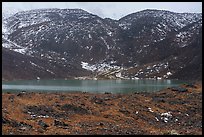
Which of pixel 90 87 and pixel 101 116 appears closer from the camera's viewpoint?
pixel 101 116

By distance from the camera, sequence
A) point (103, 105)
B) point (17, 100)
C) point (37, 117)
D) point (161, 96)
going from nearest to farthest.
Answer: point (37, 117) < point (17, 100) < point (103, 105) < point (161, 96)

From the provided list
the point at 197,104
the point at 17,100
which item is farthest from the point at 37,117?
the point at 197,104

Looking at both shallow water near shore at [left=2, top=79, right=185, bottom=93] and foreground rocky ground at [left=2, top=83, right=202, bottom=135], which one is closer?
foreground rocky ground at [left=2, top=83, right=202, bottom=135]

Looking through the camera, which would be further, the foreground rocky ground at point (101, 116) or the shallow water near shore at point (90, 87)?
the shallow water near shore at point (90, 87)

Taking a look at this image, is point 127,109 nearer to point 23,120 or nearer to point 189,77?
point 23,120

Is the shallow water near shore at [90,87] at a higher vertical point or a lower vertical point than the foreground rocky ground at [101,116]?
higher

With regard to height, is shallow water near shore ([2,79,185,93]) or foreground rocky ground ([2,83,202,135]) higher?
shallow water near shore ([2,79,185,93])

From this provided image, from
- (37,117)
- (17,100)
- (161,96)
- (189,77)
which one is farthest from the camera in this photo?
(189,77)

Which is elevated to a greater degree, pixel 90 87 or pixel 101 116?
pixel 90 87
